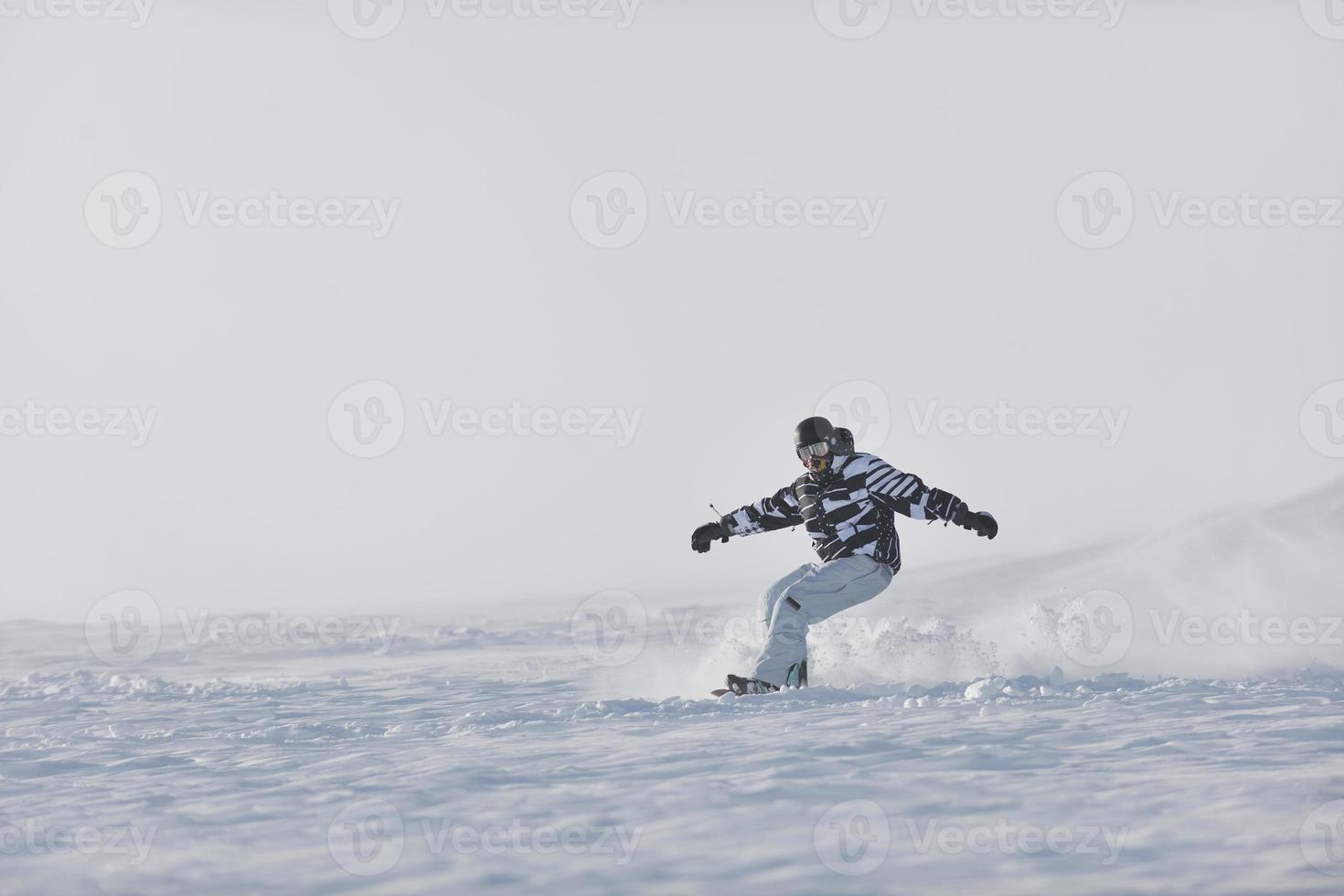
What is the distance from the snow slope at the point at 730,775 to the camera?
9.40 feet

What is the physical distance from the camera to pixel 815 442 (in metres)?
6.70

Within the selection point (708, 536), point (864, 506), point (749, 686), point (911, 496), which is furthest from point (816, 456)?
point (749, 686)

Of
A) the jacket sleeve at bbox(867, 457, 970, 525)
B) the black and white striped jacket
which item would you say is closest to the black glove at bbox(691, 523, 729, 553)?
the black and white striped jacket

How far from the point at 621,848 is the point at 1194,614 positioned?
755cm

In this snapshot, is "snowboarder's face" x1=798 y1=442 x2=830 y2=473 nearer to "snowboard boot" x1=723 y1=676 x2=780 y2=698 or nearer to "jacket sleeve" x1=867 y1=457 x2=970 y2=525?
"jacket sleeve" x1=867 y1=457 x2=970 y2=525

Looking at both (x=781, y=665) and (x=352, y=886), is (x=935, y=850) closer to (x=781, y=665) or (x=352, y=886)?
(x=352, y=886)

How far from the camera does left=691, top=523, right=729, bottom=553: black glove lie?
7461 mm

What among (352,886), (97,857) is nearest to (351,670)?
(97,857)

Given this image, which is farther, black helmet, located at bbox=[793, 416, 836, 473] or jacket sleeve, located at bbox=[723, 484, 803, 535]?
jacket sleeve, located at bbox=[723, 484, 803, 535]

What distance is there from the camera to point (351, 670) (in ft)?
30.5

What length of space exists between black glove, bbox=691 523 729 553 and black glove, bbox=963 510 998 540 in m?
1.76

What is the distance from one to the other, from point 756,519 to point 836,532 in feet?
2.32

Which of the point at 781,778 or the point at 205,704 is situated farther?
the point at 205,704

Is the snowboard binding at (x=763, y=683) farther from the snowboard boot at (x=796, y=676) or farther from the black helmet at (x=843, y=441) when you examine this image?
the black helmet at (x=843, y=441)
